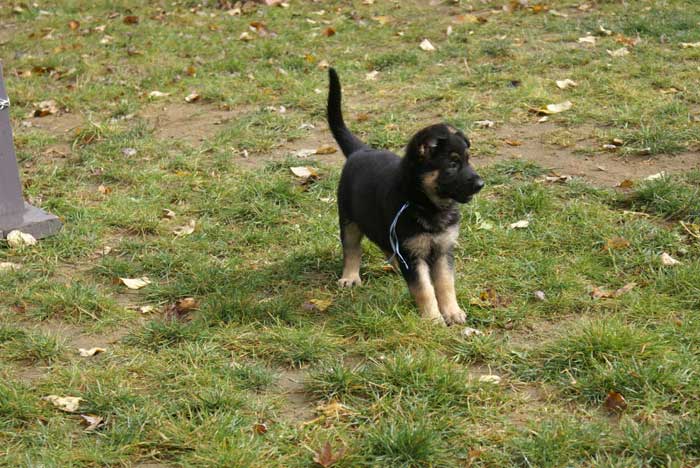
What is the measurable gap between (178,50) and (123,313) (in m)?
5.60

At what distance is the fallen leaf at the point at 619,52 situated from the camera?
8.09 meters

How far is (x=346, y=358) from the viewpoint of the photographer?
13.2ft

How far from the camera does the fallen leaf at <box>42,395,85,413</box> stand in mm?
3611

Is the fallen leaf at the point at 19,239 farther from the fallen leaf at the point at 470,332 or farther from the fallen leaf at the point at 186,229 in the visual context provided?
the fallen leaf at the point at 470,332

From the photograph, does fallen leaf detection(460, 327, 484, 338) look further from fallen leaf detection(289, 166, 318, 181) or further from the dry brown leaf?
fallen leaf detection(289, 166, 318, 181)

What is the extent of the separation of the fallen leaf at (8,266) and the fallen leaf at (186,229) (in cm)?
95

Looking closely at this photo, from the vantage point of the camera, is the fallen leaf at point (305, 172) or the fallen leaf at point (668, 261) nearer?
the fallen leaf at point (668, 261)

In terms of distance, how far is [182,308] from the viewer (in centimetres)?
460

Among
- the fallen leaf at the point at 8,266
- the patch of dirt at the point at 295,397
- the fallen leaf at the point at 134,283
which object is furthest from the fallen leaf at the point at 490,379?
the fallen leaf at the point at 8,266

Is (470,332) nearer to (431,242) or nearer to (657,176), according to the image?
(431,242)

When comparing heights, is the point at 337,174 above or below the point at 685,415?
below

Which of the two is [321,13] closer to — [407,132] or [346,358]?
[407,132]

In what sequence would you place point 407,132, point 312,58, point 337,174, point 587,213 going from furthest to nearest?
point 312,58 < point 407,132 < point 337,174 < point 587,213

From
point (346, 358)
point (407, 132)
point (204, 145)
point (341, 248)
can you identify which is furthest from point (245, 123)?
point (346, 358)
